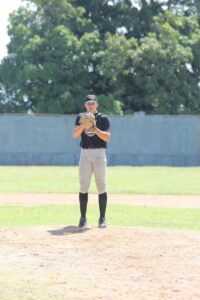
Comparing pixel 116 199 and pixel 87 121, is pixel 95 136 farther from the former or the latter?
pixel 116 199

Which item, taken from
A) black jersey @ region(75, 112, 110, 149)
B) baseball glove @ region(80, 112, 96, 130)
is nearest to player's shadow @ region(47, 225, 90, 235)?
black jersey @ region(75, 112, 110, 149)

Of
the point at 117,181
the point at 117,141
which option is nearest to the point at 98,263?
the point at 117,181

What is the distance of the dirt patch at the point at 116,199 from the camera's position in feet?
56.0

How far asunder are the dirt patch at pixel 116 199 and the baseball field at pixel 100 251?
0.9 inches

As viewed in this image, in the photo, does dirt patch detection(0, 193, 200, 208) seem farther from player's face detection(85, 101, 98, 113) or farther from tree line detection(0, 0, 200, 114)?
tree line detection(0, 0, 200, 114)

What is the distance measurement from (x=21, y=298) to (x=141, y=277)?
1.51 metres

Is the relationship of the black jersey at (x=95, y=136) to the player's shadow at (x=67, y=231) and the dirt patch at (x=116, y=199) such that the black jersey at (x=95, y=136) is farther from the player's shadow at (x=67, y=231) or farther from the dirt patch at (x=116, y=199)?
the dirt patch at (x=116, y=199)

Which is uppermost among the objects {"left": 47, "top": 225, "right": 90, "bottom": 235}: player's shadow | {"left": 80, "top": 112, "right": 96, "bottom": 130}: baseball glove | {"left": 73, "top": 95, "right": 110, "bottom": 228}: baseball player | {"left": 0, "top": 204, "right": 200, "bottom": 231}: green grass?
{"left": 80, "top": 112, "right": 96, "bottom": 130}: baseball glove

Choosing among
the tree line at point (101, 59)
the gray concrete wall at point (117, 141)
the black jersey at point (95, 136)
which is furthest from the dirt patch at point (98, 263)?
the tree line at point (101, 59)

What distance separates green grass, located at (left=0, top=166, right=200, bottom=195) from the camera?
821 inches

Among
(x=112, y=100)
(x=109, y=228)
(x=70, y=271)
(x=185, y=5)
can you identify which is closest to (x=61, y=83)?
(x=112, y=100)

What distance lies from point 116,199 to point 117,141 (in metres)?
16.0

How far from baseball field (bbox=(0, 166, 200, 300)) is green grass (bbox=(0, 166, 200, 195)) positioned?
3.00 metres

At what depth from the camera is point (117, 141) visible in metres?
34.1
